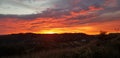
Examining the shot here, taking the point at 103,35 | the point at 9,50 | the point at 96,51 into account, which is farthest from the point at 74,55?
the point at 103,35

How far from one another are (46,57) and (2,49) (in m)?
16.2

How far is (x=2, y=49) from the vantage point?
1361 inches

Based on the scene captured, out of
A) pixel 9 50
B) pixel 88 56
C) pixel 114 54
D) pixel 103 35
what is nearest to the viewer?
pixel 88 56

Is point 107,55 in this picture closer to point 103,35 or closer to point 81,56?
point 81,56

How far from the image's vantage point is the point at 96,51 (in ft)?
68.8

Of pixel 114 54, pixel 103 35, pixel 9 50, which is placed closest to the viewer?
pixel 114 54

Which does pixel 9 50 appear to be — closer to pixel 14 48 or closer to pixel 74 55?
pixel 14 48

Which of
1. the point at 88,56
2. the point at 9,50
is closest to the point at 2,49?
the point at 9,50

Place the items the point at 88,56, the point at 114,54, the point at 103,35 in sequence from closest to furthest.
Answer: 1. the point at 88,56
2. the point at 114,54
3. the point at 103,35

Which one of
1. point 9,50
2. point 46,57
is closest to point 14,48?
point 9,50

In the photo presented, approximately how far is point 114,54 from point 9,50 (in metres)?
18.3

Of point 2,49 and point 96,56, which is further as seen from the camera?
point 2,49

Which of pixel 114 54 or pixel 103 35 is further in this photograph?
pixel 103 35

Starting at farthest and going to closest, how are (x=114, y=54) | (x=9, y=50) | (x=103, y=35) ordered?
(x=103, y=35) → (x=9, y=50) → (x=114, y=54)
